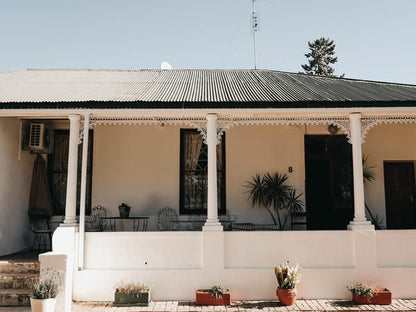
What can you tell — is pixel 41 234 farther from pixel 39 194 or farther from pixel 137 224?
pixel 137 224

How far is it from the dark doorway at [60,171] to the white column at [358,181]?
5924mm

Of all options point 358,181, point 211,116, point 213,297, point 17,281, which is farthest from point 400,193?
point 17,281

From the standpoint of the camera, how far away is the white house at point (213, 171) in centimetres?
711

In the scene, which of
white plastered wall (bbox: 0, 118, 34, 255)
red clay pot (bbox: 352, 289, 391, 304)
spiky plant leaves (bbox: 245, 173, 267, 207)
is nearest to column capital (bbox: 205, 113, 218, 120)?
spiky plant leaves (bbox: 245, 173, 267, 207)

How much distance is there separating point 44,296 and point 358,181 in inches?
219

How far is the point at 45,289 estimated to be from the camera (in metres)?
5.82

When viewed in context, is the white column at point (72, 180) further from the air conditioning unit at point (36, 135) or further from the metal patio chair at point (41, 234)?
the metal patio chair at point (41, 234)

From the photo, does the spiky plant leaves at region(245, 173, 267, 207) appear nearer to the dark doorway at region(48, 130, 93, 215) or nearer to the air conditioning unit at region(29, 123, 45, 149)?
the dark doorway at region(48, 130, 93, 215)

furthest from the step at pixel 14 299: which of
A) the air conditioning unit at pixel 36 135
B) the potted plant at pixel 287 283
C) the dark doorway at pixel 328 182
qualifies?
the dark doorway at pixel 328 182

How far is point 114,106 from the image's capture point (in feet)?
23.4

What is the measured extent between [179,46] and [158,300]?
8886 mm

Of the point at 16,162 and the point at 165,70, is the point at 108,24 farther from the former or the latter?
the point at 16,162

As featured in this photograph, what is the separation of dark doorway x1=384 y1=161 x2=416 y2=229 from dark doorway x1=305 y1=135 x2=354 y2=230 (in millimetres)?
981

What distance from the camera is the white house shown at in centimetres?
711
